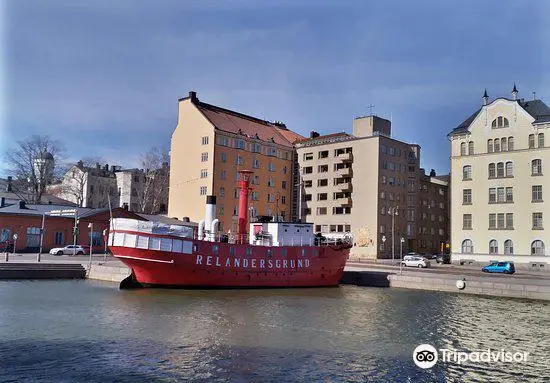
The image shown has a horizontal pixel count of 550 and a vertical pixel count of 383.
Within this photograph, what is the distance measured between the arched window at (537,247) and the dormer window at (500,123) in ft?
49.8

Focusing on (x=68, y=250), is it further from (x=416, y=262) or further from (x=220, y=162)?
(x=416, y=262)

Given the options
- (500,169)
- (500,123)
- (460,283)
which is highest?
(500,123)

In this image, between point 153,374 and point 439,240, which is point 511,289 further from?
point 439,240

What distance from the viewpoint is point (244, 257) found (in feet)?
132

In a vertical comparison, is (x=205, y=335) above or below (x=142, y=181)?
below

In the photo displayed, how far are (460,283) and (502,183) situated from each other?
1247 inches

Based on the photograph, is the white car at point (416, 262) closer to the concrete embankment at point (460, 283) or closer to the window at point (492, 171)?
the window at point (492, 171)

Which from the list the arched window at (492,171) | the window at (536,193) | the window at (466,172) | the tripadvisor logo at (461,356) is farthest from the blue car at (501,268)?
the tripadvisor logo at (461,356)

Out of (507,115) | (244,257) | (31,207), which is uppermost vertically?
(507,115)

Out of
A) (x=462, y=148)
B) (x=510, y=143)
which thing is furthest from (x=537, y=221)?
(x=462, y=148)

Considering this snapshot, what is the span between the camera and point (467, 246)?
69.6 metres

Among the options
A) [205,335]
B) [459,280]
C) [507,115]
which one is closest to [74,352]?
[205,335]

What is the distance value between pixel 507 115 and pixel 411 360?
5625 centimetres

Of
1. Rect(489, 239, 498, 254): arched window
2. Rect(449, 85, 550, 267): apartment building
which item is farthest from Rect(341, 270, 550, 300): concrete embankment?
Rect(489, 239, 498, 254): arched window
